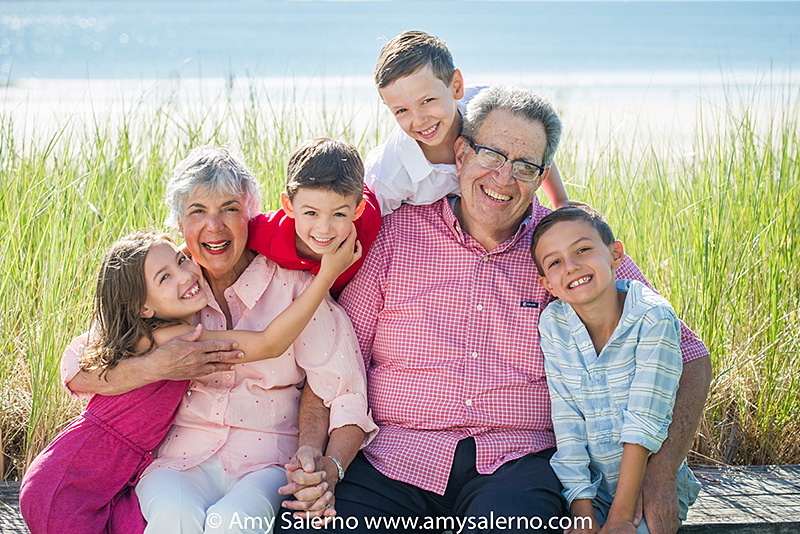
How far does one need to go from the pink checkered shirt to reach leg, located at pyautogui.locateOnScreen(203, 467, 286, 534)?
1.24 feet

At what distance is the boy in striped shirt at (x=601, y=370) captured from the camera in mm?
2355

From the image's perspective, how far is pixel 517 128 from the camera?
2725 mm

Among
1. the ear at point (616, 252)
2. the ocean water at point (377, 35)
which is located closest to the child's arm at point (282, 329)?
the ear at point (616, 252)

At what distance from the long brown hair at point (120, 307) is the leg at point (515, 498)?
1.16 metres

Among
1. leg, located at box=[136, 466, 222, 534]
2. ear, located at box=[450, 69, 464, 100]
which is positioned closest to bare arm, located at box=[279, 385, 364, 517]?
leg, located at box=[136, 466, 222, 534]

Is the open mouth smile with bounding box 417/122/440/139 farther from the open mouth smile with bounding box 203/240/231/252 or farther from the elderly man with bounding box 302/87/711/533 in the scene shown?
the open mouth smile with bounding box 203/240/231/252

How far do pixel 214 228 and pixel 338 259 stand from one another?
0.42m

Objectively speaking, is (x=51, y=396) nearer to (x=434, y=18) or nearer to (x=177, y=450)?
(x=177, y=450)

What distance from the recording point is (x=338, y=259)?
8.25 ft

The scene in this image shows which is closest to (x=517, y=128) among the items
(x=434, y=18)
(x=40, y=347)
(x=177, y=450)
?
(x=177, y=450)

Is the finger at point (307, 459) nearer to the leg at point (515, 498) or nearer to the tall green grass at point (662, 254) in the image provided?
Answer: the leg at point (515, 498)

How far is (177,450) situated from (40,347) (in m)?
0.89

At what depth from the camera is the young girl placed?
2.35 meters

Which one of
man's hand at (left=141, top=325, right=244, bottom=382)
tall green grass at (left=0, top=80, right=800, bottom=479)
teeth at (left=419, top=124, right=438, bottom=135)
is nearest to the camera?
man's hand at (left=141, top=325, right=244, bottom=382)
